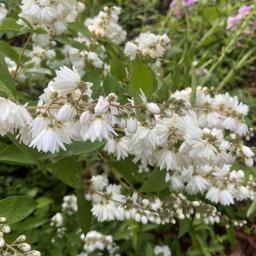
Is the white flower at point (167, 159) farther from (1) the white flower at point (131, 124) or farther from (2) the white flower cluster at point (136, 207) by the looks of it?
(2) the white flower cluster at point (136, 207)

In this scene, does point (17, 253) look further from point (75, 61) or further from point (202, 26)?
point (202, 26)

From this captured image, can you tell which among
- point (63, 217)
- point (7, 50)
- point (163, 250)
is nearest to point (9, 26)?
point (7, 50)

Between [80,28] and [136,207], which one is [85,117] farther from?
[80,28]

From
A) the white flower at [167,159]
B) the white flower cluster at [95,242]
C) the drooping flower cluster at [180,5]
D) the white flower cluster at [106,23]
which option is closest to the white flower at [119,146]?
the white flower at [167,159]

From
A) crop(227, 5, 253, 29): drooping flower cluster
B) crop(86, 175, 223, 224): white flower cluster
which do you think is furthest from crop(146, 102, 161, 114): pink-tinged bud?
crop(227, 5, 253, 29): drooping flower cluster

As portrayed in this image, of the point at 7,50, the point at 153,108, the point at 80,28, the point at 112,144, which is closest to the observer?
the point at 153,108

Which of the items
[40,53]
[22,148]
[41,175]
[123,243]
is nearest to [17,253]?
[22,148]
